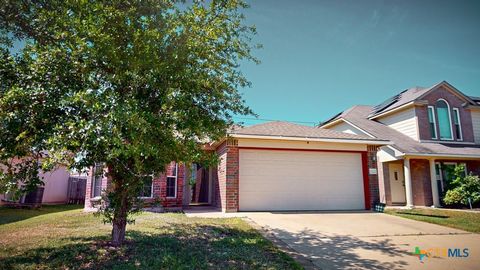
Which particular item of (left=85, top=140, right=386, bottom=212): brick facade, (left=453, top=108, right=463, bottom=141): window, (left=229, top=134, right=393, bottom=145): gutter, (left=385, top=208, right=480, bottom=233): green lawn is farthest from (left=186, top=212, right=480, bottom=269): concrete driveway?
(left=453, top=108, right=463, bottom=141): window

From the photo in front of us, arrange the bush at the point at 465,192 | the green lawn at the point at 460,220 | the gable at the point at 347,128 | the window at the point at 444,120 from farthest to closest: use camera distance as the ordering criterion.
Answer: the window at the point at 444,120 < the gable at the point at 347,128 < the bush at the point at 465,192 < the green lawn at the point at 460,220

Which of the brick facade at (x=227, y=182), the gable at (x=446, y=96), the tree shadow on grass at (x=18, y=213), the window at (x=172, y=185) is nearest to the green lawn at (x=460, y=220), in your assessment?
the brick facade at (x=227, y=182)

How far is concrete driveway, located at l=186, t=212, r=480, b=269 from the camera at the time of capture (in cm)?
502

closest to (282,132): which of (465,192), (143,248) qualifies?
(143,248)

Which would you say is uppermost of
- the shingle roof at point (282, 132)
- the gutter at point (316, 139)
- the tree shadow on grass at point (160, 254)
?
the shingle roof at point (282, 132)

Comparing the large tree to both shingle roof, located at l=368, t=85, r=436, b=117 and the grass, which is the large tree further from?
shingle roof, located at l=368, t=85, r=436, b=117

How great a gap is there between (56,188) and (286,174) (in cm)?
1514

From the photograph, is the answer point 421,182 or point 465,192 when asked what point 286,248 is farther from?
point 465,192

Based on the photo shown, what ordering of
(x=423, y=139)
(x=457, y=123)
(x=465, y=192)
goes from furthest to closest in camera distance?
(x=457, y=123) < (x=423, y=139) < (x=465, y=192)

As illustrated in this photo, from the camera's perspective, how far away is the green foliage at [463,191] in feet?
45.1

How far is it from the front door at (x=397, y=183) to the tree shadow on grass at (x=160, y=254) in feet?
41.2

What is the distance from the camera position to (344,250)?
5.77 meters

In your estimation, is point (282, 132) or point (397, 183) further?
point (397, 183)

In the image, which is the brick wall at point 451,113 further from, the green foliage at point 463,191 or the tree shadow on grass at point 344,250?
the tree shadow on grass at point 344,250
